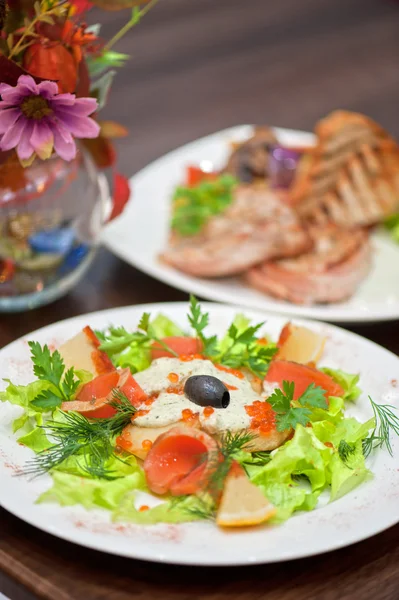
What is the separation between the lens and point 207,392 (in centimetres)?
198

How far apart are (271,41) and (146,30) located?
0.67 metres

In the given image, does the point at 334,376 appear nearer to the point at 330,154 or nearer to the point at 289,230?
the point at 289,230

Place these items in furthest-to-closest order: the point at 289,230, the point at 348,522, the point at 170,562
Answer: the point at 289,230
the point at 348,522
the point at 170,562

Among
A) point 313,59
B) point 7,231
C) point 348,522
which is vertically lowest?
point 313,59

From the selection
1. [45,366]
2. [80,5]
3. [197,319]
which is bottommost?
[197,319]

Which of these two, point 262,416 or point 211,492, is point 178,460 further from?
point 262,416

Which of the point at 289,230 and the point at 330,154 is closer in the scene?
the point at 289,230

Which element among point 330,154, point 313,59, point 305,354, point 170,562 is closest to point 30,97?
point 305,354

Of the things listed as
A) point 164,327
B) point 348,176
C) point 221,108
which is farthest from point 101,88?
point 221,108

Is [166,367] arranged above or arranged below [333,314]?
above

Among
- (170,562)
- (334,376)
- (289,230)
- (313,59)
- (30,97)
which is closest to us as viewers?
(170,562)

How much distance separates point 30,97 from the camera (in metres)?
2.11

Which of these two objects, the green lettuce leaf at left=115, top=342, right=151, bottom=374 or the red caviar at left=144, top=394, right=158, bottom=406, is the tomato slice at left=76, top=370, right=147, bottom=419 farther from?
the green lettuce leaf at left=115, top=342, right=151, bottom=374

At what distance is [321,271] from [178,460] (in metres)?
1.29
